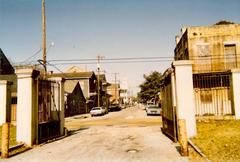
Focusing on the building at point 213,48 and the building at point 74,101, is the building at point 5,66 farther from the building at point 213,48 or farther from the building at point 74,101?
the building at point 213,48

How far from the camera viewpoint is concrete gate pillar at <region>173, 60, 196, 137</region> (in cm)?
1166

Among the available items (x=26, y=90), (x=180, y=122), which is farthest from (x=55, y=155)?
(x=180, y=122)

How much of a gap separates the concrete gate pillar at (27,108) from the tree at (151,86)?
48.4m

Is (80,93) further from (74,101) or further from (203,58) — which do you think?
(203,58)

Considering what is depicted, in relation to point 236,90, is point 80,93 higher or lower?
higher

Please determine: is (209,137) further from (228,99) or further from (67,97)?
(67,97)

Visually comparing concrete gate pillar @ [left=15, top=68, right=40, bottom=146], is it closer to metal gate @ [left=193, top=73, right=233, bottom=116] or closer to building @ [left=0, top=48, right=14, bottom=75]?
metal gate @ [left=193, top=73, right=233, bottom=116]

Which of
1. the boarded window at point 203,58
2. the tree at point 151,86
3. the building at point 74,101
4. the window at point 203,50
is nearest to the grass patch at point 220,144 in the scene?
the boarded window at point 203,58

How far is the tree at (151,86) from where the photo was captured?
59.6 metres

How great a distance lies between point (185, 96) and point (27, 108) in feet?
23.8

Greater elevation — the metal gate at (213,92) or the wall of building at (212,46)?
the wall of building at (212,46)

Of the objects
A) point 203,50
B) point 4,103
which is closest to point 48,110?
point 4,103

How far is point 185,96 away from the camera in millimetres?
11820

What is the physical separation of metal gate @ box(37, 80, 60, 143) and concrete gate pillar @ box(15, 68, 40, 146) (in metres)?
0.59
